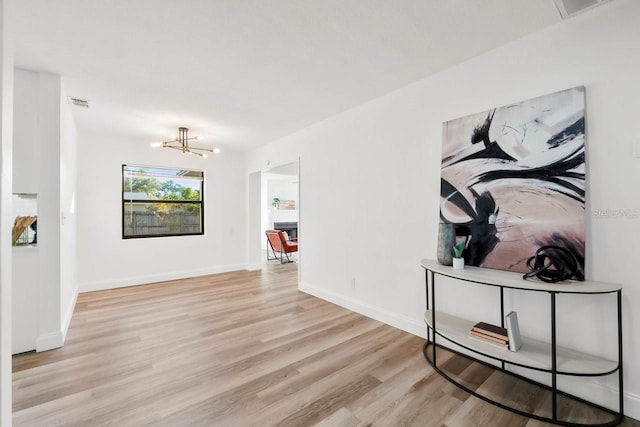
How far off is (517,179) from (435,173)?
27.4 inches

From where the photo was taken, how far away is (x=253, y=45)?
2.25 metres

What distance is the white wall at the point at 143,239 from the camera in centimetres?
455

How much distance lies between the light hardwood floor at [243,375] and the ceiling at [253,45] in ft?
8.38

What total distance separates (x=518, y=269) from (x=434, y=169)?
1.09 meters

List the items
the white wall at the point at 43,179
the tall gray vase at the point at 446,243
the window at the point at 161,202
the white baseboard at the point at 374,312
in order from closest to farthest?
the tall gray vase at the point at 446,243 < the white wall at the point at 43,179 < the white baseboard at the point at 374,312 < the window at the point at 161,202

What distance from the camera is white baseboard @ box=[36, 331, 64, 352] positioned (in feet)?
8.57

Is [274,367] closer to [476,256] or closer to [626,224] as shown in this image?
[476,256]

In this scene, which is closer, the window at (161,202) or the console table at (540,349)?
the console table at (540,349)

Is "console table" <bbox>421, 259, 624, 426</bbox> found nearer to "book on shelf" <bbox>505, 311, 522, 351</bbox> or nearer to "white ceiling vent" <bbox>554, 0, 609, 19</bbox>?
"book on shelf" <bbox>505, 311, 522, 351</bbox>

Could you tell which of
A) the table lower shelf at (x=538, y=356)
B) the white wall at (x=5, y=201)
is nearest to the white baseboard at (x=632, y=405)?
the table lower shelf at (x=538, y=356)

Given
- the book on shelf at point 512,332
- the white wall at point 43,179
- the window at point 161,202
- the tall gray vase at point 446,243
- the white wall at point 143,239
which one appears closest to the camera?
the book on shelf at point 512,332

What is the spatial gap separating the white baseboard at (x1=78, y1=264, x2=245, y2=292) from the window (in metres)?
0.73

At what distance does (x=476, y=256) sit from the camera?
236 cm

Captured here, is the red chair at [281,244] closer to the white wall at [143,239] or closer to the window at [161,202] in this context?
the white wall at [143,239]
